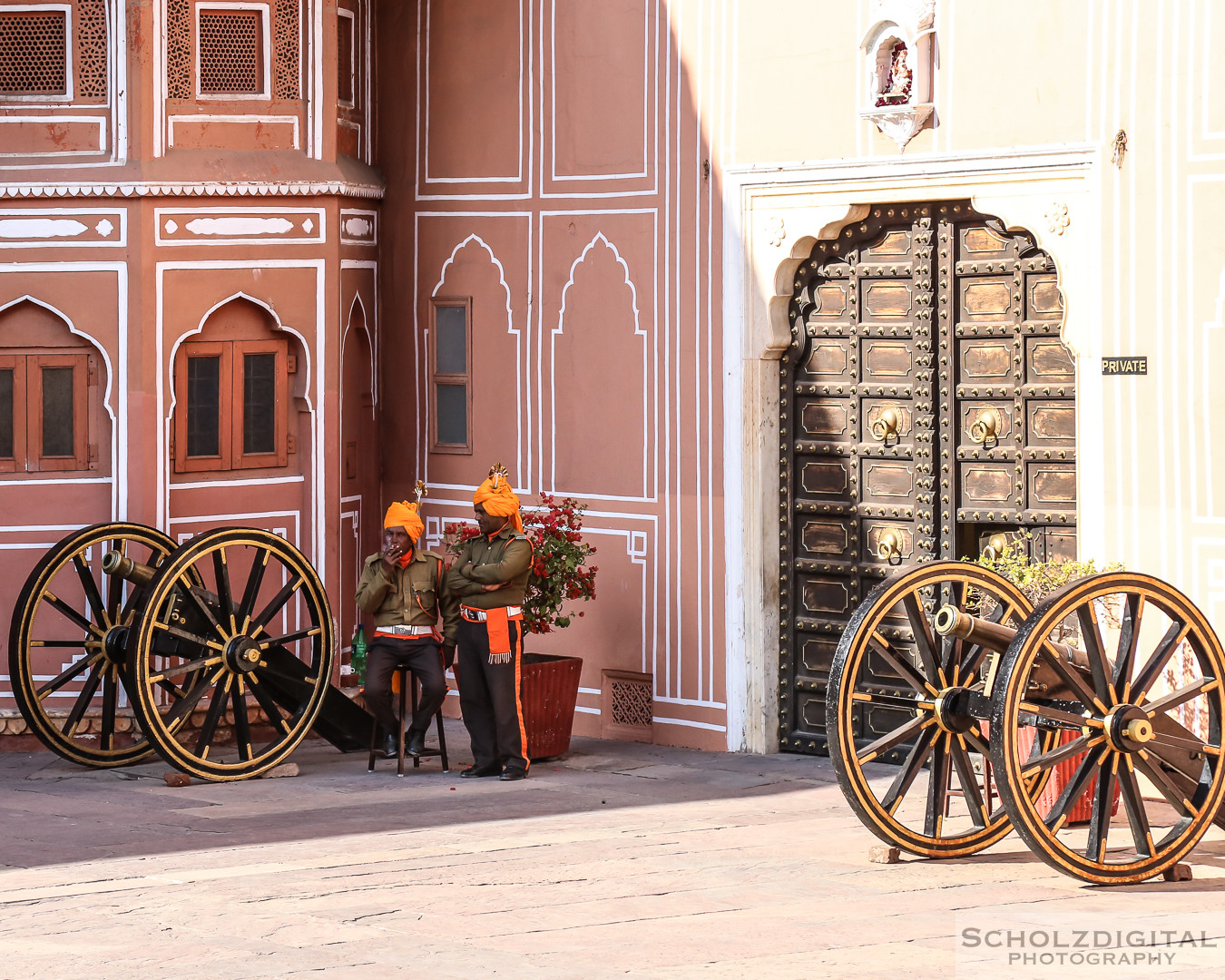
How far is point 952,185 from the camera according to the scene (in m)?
10.5

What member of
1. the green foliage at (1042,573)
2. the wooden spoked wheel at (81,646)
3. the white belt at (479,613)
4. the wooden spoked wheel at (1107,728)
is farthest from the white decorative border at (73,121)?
the wooden spoked wheel at (1107,728)

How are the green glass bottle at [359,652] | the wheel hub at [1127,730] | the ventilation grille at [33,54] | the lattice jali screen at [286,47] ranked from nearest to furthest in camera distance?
the wheel hub at [1127,730], the green glass bottle at [359,652], the ventilation grille at [33,54], the lattice jali screen at [286,47]

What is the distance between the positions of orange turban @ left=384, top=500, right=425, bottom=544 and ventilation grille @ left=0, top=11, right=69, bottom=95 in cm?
326

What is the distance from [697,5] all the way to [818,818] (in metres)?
4.76

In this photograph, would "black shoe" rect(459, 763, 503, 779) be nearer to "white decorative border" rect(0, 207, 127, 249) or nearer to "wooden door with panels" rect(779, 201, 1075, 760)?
"wooden door with panels" rect(779, 201, 1075, 760)

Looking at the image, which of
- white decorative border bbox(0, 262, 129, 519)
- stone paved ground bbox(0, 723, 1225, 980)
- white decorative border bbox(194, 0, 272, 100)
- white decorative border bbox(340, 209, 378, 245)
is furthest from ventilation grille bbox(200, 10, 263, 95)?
stone paved ground bbox(0, 723, 1225, 980)

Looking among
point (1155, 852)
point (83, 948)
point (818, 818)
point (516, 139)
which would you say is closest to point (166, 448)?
point (516, 139)

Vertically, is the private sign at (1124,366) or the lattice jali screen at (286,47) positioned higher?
the lattice jali screen at (286,47)

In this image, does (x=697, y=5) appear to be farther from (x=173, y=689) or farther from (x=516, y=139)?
(x=173, y=689)

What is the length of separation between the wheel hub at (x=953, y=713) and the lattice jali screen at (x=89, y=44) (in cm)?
644

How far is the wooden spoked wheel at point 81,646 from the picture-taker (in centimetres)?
1117

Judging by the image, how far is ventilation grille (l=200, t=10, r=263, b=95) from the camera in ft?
39.5

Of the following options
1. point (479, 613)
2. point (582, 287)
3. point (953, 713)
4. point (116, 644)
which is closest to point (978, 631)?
point (953, 713)

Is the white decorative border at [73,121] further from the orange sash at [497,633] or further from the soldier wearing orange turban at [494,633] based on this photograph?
the orange sash at [497,633]
